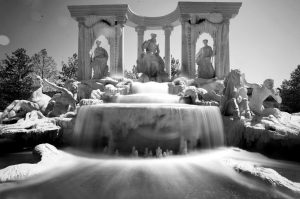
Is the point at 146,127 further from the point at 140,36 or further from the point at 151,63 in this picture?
the point at 140,36

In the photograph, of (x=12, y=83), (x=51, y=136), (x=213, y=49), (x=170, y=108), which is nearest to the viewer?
(x=170, y=108)

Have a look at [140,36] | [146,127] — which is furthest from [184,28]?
[146,127]

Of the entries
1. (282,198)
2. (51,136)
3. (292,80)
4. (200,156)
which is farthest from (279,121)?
(292,80)

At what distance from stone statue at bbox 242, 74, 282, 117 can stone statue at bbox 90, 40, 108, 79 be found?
9569mm

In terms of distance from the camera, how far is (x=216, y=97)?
1066cm

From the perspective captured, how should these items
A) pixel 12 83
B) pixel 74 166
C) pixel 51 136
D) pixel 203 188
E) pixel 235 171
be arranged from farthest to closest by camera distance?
pixel 12 83, pixel 51 136, pixel 74 166, pixel 235 171, pixel 203 188

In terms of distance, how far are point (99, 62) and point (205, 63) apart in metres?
6.88

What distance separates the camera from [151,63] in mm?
15031

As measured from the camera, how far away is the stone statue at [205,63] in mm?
15062

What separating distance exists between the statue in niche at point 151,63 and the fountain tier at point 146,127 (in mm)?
7550

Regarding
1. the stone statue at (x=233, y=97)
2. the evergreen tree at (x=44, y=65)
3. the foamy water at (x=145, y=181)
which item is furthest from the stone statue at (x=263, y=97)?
the evergreen tree at (x=44, y=65)

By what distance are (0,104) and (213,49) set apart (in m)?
20.9

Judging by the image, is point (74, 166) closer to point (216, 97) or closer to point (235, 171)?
point (235, 171)

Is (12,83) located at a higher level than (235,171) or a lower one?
higher
